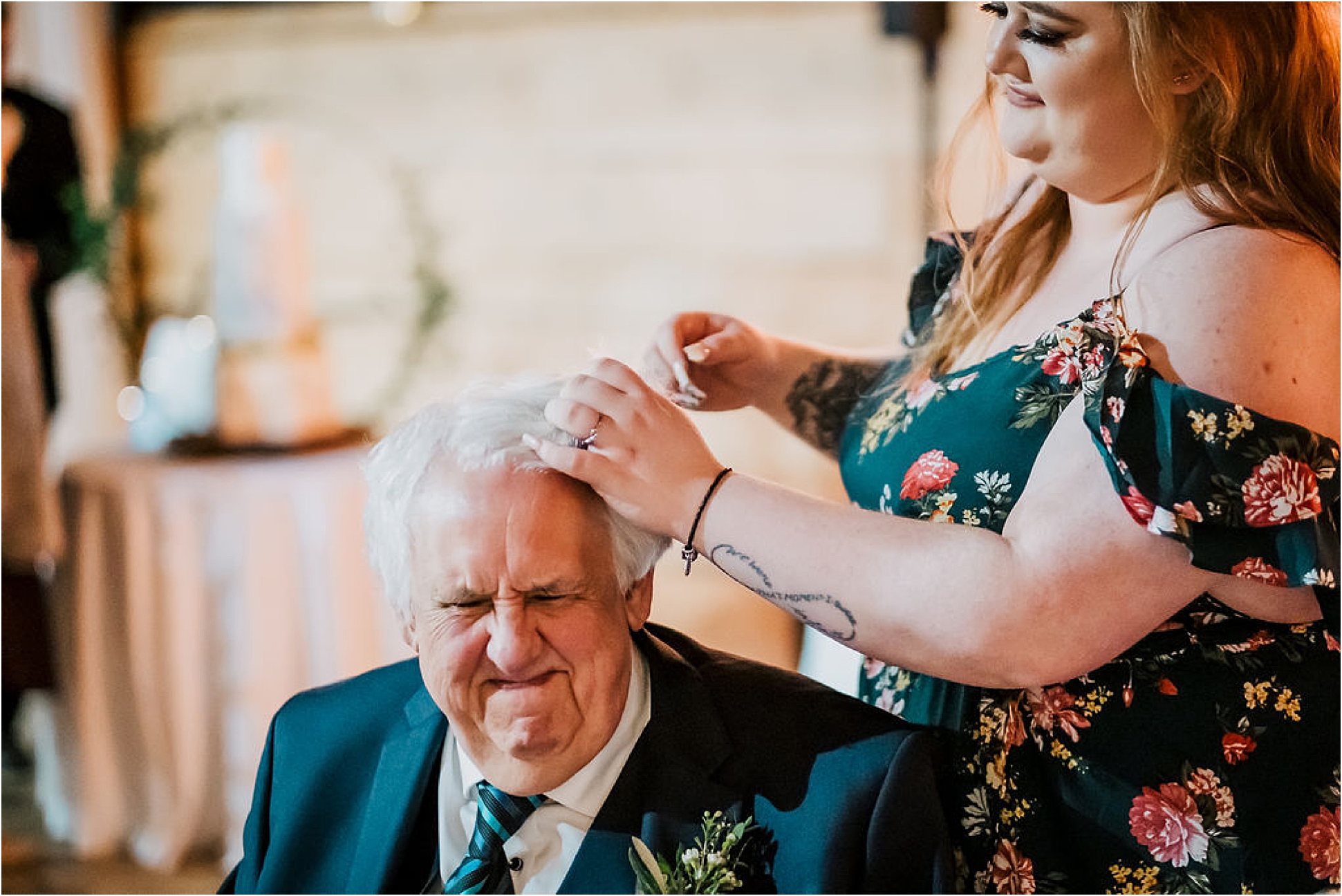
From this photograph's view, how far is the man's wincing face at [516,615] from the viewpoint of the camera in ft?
3.74

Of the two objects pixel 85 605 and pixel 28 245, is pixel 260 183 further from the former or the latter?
pixel 85 605

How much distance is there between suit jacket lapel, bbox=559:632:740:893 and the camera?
3.91 feet

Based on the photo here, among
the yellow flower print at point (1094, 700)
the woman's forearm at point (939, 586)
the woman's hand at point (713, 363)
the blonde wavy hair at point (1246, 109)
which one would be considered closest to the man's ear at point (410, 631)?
A: the woman's forearm at point (939, 586)

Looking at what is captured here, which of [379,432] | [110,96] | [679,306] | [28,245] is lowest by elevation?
[379,432]

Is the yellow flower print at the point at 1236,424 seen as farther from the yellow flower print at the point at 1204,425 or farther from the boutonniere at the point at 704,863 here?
the boutonniere at the point at 704,863

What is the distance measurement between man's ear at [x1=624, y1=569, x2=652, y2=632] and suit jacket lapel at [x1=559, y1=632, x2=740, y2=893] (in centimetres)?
9

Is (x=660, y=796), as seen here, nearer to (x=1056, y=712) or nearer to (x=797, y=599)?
(x=797, y=599)

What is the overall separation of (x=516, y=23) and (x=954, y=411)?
3538 millimetres

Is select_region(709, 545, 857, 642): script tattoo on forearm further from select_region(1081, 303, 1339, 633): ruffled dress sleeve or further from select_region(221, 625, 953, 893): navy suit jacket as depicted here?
select_region(1081, 303, 1339, 633): ruffled dress sleeve

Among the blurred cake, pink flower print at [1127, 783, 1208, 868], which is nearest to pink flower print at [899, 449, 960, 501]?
pink flower print at [1127, 783, 1208, 868]

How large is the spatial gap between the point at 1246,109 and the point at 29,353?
9.56 feet

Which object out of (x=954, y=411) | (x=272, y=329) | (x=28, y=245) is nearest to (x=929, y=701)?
(x=954, y=411)

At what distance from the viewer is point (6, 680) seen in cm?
302

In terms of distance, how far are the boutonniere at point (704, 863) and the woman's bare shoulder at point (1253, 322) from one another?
0.57 meters
